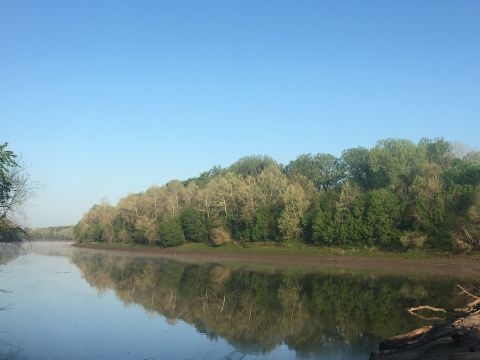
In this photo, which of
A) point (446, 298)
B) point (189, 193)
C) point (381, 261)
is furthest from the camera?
point (189, 193)

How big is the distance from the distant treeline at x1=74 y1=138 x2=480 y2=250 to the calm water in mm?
18421

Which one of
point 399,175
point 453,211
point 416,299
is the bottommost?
point 416,299

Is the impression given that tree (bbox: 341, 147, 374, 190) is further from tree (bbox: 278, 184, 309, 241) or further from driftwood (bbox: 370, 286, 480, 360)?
driftwood (bbox: 370, 286, 480, 360)

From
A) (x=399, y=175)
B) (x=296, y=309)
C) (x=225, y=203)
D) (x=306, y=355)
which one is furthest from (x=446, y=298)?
(x=225, y=203)

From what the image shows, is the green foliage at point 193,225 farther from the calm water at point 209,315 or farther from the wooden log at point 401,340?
the wooden log at point 401,340

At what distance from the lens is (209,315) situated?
28.5m

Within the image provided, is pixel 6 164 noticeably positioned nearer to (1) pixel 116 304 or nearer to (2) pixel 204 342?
(2) pixel 204 342

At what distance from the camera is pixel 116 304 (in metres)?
33.2

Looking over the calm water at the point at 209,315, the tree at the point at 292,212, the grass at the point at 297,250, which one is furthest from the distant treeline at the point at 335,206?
the calm water at the point at 209,315

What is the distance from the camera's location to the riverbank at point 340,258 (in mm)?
52938

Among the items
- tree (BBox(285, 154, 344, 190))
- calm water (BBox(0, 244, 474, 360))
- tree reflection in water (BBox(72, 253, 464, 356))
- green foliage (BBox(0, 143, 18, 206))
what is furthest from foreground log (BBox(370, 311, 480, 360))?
tree (BBox(285, 154, 344, 190))

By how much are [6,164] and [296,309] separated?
19.7m

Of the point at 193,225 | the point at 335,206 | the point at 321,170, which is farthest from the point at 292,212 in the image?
the point at 321,170

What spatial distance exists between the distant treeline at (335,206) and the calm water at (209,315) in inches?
725
